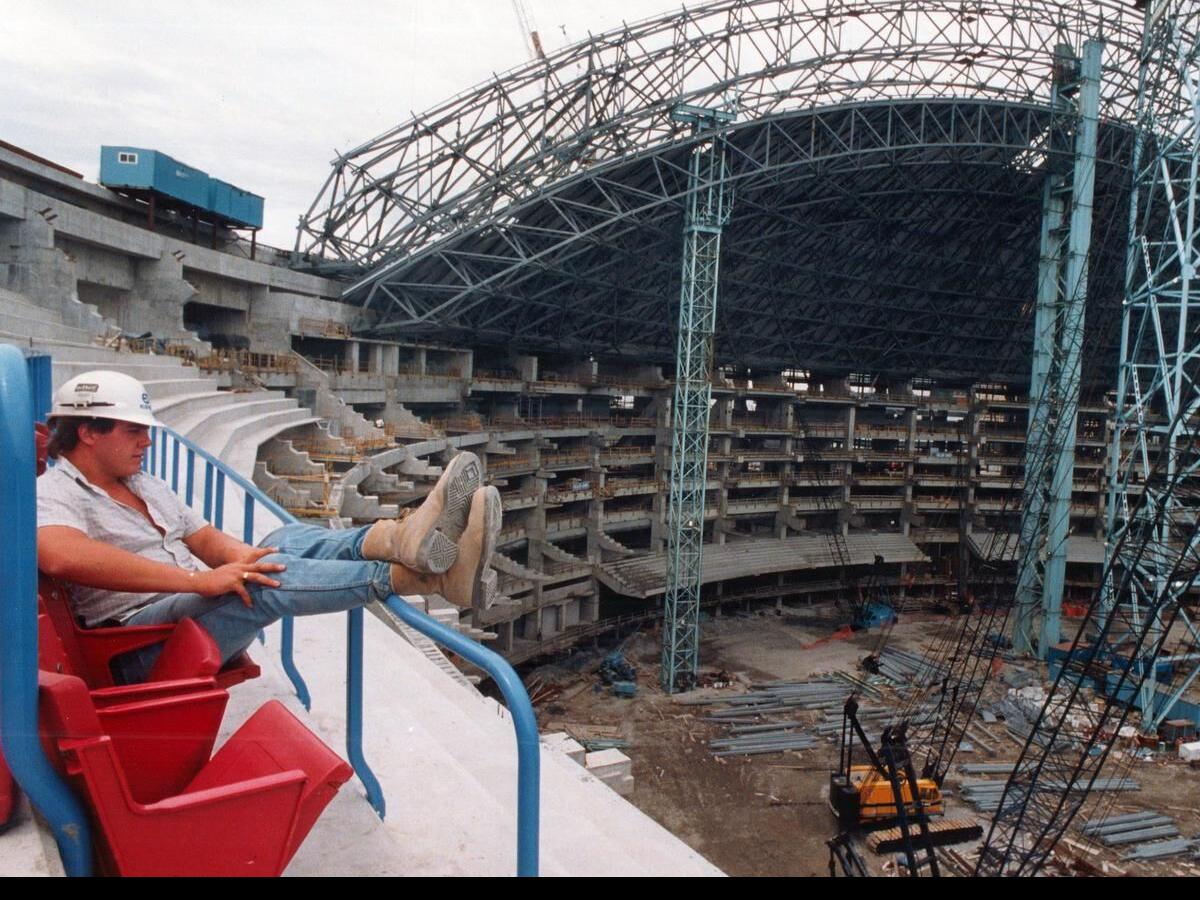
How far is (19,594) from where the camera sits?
205 cm

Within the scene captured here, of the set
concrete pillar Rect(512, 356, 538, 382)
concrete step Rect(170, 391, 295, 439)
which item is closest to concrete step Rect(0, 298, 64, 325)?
concrete step Rect(170, 391, 295, 439)

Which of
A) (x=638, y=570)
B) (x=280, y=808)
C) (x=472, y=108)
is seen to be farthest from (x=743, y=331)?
(x=280, y=808)

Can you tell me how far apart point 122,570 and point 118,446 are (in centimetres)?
51

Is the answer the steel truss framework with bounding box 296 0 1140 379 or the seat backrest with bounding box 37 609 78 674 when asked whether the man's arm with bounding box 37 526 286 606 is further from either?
the steel truss framework with bounding box 296 0 1140 379

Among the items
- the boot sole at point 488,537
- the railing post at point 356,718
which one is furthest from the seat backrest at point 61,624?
the boot sole at point 488,537

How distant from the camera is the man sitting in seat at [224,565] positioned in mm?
2828

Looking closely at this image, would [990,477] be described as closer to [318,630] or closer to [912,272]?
[912,272]

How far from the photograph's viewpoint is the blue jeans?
2861 millimetres

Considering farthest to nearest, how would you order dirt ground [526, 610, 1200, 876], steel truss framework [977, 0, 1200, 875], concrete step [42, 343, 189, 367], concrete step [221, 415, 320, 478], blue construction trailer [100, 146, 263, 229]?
blue construction trailer [100, 146, 263, 229] < steel truss framework [977, 0, 1200, 875] < dirt ground [526, 610, 1200, 876] < concrete step [42, 343, 189, 367] < concrete step [221, 415, 320, 478]

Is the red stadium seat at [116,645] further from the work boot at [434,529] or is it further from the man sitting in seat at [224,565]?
the work boot at [434,529]

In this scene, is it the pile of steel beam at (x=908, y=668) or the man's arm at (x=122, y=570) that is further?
the pile of steel beam at (x=908, y=668)

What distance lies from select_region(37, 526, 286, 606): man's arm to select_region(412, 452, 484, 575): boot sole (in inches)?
20.4

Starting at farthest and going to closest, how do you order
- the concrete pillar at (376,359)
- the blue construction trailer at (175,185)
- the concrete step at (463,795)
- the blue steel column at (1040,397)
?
the blue steel column at (1040,397) → the concrete pillar at (376,359) → the blue construction trailer at (175,185) → the concrete step at (463,795)
